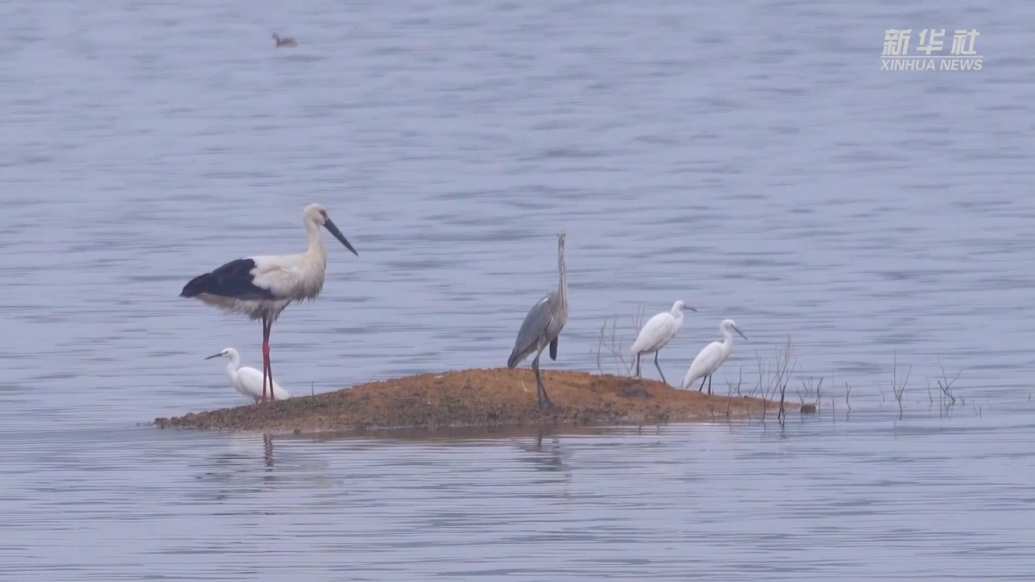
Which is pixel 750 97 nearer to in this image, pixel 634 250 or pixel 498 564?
pixel 634 250

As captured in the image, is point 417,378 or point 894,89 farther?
point 894,89

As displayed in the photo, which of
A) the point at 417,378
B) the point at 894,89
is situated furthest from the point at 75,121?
the point at 417,378

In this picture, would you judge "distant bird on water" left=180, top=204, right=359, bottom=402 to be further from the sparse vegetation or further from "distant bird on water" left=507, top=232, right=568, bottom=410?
the sparse vegetation

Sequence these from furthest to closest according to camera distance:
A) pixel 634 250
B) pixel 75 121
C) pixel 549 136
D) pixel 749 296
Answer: pixel 75 121 → pixel 549 136 → pixel 634 250 → pixel 749 296

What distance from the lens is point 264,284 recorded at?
1912cm

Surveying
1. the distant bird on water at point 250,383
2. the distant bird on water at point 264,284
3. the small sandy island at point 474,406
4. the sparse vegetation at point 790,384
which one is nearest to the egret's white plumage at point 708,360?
the sparse vegetation at point 790,384

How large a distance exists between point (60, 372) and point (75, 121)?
5726 centimetres

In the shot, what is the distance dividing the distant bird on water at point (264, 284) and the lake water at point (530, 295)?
4.64ft

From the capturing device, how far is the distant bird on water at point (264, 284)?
62.4ft

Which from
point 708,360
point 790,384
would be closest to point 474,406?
point 708,360

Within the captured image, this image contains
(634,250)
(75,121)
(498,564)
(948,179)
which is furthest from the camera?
(75,121)

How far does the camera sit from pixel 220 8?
128 meters

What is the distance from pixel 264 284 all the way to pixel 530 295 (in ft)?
39.3

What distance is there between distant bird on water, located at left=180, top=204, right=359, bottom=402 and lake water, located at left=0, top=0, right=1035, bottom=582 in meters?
1.41
